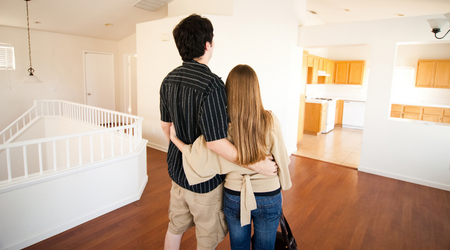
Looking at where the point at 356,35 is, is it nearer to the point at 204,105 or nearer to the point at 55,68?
the point at 204,105

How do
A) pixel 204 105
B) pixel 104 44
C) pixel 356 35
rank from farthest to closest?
1. pixel 104 44
2. pixel 356 35
3. pixel 204 105

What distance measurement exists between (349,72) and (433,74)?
2155 mm

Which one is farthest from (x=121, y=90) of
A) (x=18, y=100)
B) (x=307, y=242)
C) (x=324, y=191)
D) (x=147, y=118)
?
(x=307, y=242)

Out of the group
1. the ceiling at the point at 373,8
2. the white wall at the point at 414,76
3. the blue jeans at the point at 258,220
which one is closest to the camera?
the blue jeans at the point at 258,220

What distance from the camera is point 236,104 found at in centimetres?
112

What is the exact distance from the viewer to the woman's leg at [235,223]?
4.04 ft

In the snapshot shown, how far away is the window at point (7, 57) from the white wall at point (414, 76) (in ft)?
31.0

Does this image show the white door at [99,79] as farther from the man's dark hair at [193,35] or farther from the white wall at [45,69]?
the man's dark hair at [193,35]

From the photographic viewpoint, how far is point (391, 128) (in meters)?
4.03

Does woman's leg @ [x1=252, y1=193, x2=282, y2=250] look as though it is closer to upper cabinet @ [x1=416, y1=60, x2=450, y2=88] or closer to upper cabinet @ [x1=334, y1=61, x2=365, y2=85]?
upper cabinet @ [x1=416, y1=60, x2=450, y2=88]

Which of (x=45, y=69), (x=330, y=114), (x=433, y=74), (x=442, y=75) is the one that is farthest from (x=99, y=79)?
(x=442, y=75)

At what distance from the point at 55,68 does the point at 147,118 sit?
3321 mm

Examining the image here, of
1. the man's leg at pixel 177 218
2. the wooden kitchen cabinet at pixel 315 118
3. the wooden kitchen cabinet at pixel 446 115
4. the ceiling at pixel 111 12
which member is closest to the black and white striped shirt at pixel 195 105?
the man's leg at pixel 177 218

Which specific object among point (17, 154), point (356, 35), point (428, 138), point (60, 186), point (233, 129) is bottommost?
point (17, 154)
